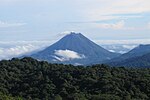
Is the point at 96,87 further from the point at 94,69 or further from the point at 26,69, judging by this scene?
the point at 26,69

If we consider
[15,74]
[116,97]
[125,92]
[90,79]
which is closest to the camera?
[116,97]

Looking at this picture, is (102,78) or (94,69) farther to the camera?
(94,69)

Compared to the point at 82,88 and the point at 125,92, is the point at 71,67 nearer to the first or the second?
the point at 82,88

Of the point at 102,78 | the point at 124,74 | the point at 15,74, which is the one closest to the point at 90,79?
the point at 102,78

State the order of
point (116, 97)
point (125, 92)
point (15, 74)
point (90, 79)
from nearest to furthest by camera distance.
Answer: point (116, 97) < point (125, 92) < point (90, 79) < point (15, 74)

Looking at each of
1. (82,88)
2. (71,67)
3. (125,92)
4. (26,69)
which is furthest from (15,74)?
(125,92)

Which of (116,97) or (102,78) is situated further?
(102,78)
